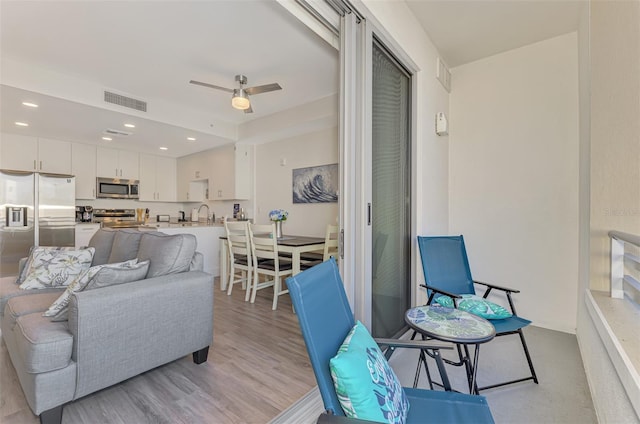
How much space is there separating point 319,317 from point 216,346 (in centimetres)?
→ 166

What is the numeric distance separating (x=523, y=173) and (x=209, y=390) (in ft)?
10.3

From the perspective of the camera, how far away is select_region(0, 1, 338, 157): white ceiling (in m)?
2.13

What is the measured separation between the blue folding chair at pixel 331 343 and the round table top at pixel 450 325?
0.67 feet

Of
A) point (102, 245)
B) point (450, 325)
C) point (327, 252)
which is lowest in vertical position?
point (450, 325)

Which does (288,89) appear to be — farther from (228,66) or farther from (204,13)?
(204,13)

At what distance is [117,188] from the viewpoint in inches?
203

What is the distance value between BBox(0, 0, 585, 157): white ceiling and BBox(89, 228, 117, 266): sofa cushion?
1.43 meters

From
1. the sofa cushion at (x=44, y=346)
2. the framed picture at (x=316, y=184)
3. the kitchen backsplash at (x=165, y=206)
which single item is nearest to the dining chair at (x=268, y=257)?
the framed picture at (x=316, y=184)

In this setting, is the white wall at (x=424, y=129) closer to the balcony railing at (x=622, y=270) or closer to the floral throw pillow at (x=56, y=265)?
the balcony railing at (x=622, y=270)

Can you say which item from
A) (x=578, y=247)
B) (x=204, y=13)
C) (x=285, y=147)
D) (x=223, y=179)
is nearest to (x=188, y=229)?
(x=223, y=179)

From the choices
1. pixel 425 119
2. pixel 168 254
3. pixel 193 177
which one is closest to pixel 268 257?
pixel 168 254

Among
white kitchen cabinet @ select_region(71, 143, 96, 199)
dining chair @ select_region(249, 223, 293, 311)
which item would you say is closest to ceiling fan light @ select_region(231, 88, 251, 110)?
dining chair @ select_region(249, 223, 293, 311)

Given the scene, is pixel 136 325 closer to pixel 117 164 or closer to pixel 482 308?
pixel 482 308

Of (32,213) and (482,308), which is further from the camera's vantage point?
(32,213)
